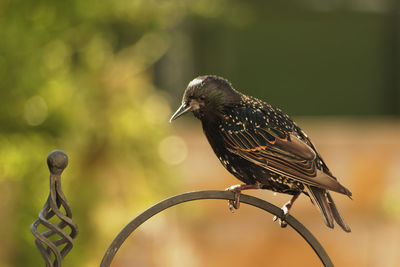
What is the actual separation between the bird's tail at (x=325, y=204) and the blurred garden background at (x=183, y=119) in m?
1.92

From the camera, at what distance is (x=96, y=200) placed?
160 inches

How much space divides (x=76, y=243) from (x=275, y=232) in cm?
318

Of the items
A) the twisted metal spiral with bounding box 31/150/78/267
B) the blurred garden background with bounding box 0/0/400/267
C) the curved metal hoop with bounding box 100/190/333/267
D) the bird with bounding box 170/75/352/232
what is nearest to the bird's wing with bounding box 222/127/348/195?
the bird with bounding box 170/75/352/232

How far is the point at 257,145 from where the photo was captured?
1820mm

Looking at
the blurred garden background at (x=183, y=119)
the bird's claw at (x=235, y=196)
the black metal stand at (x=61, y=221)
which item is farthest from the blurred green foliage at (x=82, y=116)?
the black metal stand at (x=61, y=221)

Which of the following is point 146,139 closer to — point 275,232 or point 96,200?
point 96,200

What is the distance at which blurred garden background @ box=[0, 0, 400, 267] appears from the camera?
3502mm

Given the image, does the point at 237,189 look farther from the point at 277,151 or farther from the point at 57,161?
the point at 57,161

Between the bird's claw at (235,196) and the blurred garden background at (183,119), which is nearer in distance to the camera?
the bird's claw at (235,196)

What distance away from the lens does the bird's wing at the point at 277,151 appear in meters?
1.74

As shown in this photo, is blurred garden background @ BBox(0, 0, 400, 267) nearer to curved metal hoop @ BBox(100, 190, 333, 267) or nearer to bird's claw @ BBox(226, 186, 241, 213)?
bird's claw @ BBox(226, 186, 241, 213)

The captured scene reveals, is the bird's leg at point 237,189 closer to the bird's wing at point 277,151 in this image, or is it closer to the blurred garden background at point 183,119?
the bird's wing at point 277,151

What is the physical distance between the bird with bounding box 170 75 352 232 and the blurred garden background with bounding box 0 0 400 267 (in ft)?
5.37

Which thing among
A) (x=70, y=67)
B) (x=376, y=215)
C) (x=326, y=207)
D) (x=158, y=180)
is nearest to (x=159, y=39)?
(x=70, y=67)
